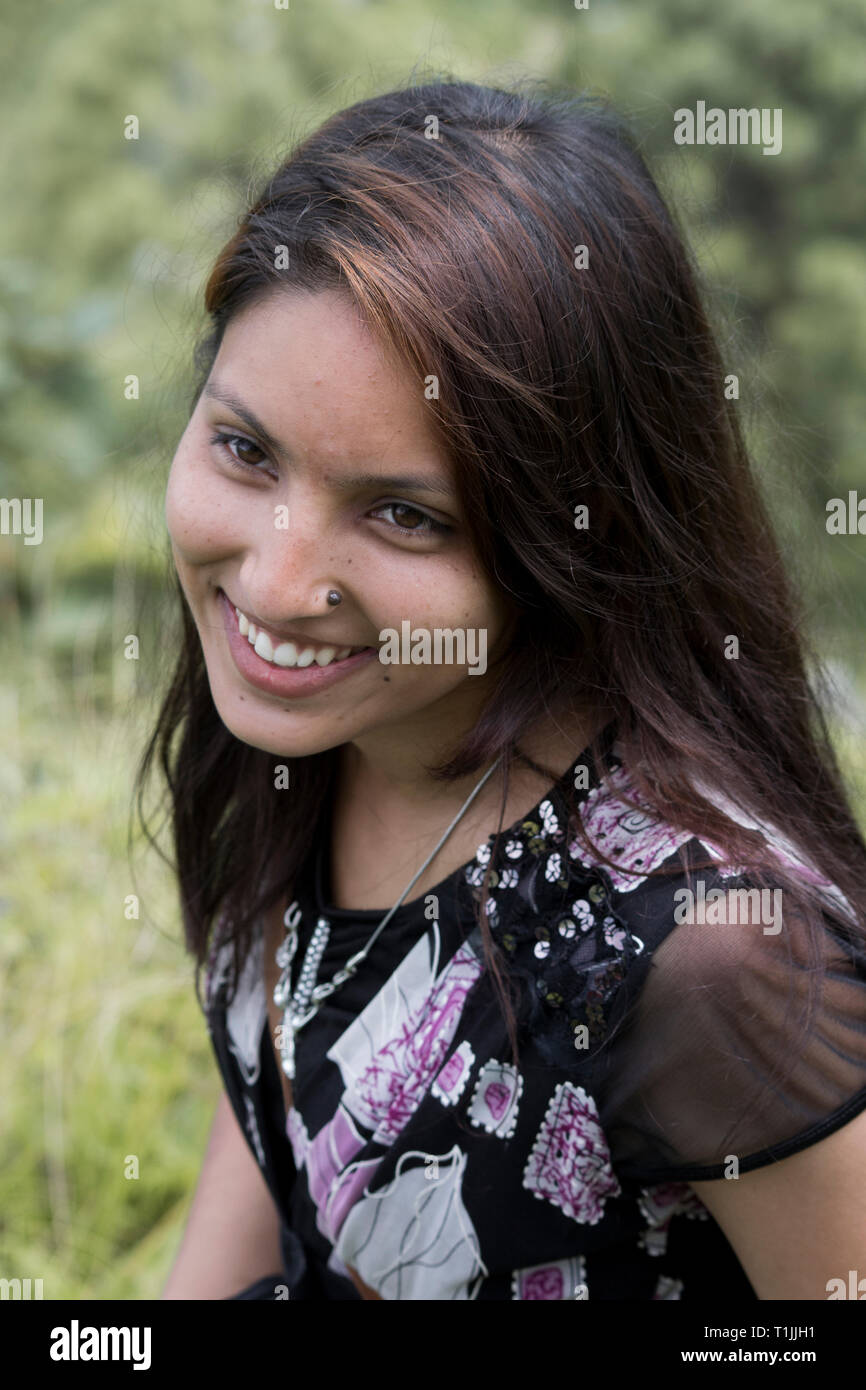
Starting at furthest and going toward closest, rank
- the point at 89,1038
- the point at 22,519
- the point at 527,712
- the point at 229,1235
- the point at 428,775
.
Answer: the point at 22,519
the point at 89,1038
the point at 229,1235
the point at 428,775
the point at 527,712

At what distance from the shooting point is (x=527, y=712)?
1339 mm

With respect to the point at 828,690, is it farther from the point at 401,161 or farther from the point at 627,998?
the point at 401,161

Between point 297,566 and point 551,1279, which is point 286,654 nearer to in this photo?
point 297,566

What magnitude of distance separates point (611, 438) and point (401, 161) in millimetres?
352

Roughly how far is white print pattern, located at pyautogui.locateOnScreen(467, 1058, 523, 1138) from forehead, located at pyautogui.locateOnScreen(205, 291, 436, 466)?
24.5 inches

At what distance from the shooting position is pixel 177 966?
9.23 ft

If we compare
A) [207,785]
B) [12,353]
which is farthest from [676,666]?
[12,353]

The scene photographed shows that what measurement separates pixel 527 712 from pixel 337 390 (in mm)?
403

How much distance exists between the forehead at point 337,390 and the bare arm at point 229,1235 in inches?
42.3

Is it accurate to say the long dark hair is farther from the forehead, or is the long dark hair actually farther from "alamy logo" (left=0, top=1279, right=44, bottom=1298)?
"alamy logo" (left=0, top=1279, right=44, bottom=1298)

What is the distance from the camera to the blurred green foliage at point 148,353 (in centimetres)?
224

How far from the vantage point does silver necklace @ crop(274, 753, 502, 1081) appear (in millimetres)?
1438

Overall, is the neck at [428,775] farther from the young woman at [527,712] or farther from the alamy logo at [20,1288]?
the alamy logo at [20,1288]
